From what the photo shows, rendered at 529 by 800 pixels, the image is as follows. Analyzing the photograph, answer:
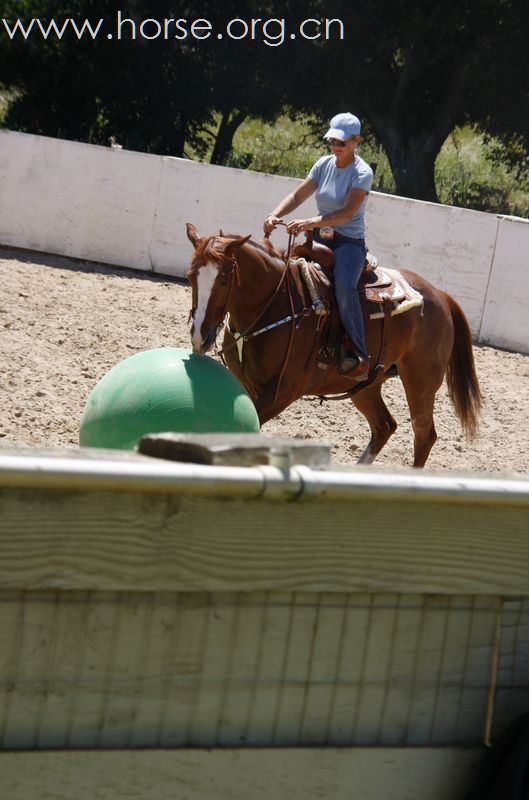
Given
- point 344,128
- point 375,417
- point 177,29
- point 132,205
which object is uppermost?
point 177,29

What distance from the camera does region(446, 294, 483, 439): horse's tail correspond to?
8188 millimetres

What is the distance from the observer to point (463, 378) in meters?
A: 8.26

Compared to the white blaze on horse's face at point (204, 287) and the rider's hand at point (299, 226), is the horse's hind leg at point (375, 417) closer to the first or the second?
the rider's hand at point (299, 226)

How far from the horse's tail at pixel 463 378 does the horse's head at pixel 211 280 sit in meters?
2.57

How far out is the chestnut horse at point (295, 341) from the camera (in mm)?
6090

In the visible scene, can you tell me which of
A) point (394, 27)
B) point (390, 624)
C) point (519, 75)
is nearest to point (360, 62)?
point (394, 27)

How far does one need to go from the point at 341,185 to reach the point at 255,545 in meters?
5.12

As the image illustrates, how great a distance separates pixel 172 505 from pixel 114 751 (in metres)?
0.48

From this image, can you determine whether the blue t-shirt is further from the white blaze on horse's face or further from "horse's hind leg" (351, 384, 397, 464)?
"horse's hind leg" (351, 384, 397, 464)

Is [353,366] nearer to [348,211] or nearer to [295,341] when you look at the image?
[295,341]

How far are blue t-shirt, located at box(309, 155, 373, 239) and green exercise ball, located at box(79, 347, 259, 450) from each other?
2.81m

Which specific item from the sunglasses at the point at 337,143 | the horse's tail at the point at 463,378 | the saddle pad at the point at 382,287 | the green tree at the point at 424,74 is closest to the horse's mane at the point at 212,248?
the sunglasses at the point at 337,143

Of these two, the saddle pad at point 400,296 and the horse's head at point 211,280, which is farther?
the saddle pad at point 400,296

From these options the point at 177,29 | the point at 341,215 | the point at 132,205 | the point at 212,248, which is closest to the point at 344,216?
the point at 341,215
